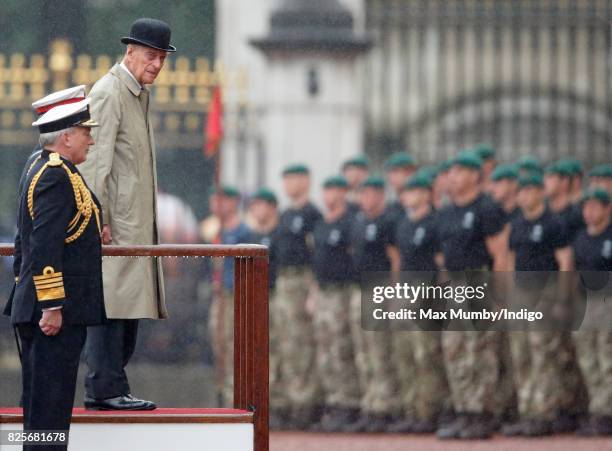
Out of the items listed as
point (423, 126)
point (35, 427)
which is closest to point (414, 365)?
point (423, 126)

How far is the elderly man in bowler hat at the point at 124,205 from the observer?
20.3 ft

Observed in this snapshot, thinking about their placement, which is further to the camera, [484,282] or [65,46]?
[65,46]

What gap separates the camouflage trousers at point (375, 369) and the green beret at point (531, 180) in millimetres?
1145

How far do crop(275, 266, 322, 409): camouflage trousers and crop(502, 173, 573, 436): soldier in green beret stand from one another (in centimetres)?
122

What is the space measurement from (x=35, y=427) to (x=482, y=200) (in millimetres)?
4474

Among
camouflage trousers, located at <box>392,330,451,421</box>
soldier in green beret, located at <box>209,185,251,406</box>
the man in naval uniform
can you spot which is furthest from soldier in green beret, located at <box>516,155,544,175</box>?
the man in naval uniform

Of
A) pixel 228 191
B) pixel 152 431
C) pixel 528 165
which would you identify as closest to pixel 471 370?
pixel 528 165

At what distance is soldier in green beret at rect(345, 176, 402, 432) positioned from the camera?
9977 millimetres

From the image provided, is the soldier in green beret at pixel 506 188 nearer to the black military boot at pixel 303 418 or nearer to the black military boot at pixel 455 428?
the black military boot at pixel 455 428

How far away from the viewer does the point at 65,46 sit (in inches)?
462

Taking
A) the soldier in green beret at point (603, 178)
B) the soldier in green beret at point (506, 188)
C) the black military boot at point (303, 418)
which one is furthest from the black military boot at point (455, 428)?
the soldier in green beret at point (603, 178)

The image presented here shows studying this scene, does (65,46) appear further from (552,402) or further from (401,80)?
(552,402)

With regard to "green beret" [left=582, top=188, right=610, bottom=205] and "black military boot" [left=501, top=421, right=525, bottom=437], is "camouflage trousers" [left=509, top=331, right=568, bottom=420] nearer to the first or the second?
"black military boot" [left=501, top=421, right=525, bottom=437]

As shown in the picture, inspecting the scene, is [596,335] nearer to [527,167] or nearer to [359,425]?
[527,167]
